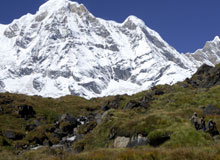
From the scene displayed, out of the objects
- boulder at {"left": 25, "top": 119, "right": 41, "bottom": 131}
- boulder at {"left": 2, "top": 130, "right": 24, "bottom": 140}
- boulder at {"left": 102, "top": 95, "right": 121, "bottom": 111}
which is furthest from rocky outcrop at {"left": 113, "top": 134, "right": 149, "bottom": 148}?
boulder at {"left": 102, "top": 95, "right": 121, "bottom": 111}

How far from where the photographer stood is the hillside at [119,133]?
1212 cm

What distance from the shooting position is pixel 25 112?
A: 136 feet

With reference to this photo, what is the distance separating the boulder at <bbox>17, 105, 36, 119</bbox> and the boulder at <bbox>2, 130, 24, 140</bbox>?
8326mm

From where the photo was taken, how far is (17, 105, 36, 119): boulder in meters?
40.4

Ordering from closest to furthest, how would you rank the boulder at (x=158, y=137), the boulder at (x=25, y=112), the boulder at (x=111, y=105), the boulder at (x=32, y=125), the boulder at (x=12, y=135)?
the boulder at (x=158, y=137) → the boulder at (x=12, y=135) → the boulder at (x=32, y=125) → the boulder at (x=25, y=112) → the boulder at (x=111, y=105)

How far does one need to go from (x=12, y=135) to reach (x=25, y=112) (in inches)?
415

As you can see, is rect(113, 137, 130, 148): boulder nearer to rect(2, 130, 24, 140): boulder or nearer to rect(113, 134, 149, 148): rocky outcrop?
rect(113, 134, 149, 148): rocky outcrop

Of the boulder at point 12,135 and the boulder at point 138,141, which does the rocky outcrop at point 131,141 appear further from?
the boulder at point 12,135

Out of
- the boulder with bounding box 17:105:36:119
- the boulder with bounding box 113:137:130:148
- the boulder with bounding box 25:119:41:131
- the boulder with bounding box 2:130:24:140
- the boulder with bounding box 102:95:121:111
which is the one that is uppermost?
the boulder with bounding box 102:95:121:111

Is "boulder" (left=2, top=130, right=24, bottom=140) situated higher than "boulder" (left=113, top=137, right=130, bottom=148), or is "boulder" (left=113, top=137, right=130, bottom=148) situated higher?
"boulder" (left=2, top=130, right=24, bottom=140)

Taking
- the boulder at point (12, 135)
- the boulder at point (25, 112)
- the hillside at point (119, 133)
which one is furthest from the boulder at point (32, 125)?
the boulder at point (12, 135)

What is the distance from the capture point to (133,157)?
11.2 meters

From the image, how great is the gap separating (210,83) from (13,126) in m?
31.5

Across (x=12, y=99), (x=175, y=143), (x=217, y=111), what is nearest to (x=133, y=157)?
(x=175, y=143)
